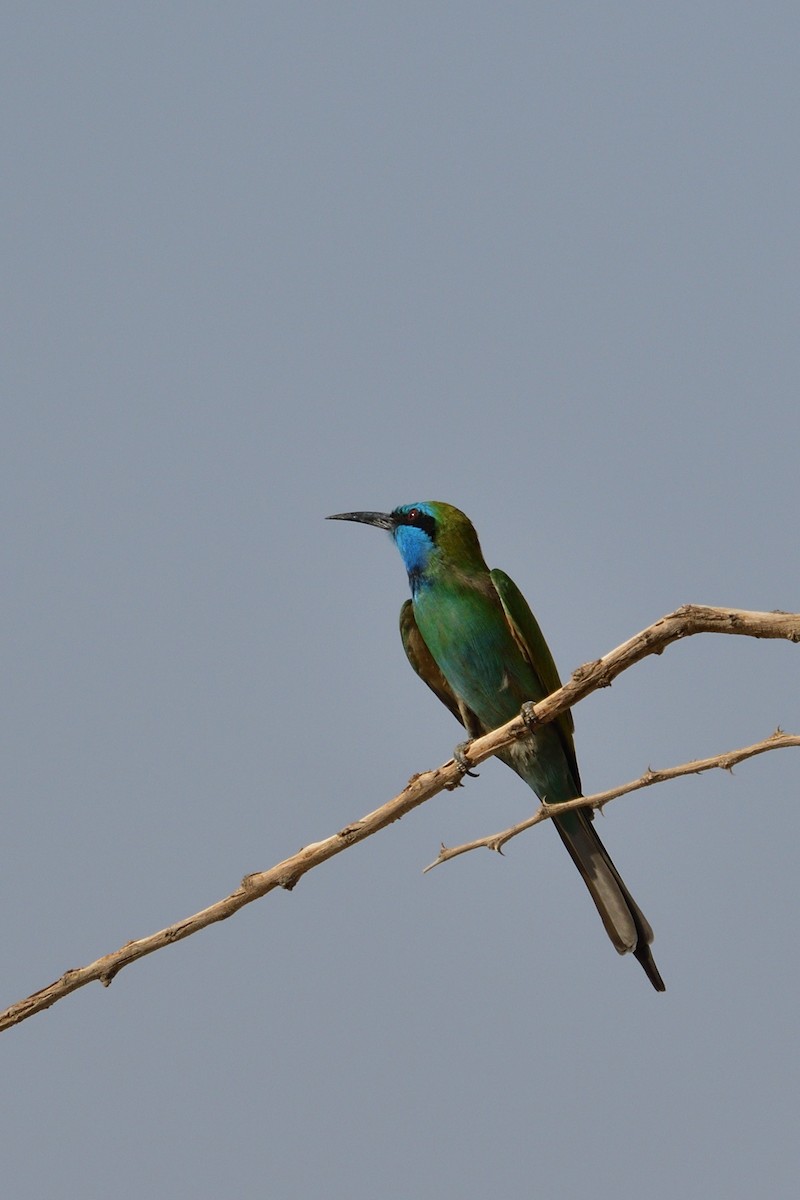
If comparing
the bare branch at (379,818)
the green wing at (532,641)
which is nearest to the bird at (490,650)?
the green wing at (532,641)

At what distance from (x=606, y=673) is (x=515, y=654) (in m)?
1.89

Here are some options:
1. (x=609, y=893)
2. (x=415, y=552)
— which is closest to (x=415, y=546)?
(x=415, y=552)

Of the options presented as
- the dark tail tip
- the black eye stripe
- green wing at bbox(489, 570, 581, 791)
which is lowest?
the dark tail tip

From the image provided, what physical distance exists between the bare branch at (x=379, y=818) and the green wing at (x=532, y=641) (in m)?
1.56

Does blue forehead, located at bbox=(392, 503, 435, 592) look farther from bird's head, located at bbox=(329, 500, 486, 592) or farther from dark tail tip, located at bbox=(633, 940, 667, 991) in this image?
dark tail tip, located at bbox=(633, 940, 667, 991)

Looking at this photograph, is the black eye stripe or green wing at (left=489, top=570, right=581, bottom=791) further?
the black eye stripe

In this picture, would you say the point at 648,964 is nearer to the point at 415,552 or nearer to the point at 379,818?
the point at 379,818

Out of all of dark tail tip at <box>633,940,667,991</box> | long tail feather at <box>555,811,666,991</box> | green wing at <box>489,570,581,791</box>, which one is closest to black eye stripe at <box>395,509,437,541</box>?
green wing at <box>489,570,581,791</box>

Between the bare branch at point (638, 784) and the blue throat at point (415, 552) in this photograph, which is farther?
the blue throat at point (415, 552)

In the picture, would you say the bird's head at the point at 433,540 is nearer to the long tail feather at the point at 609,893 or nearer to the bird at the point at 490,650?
the bird at the point at 490,650

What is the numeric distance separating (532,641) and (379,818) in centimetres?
179

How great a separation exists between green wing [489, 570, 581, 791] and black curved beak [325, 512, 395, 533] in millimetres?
565

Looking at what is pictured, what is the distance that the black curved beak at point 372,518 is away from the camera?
5.76m

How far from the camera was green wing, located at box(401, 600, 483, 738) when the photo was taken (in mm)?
5770
